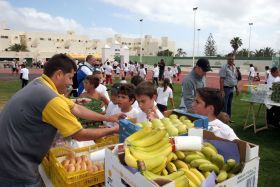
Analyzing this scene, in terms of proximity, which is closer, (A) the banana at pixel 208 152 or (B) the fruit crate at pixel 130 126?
(A) the banana at pixel 208 152

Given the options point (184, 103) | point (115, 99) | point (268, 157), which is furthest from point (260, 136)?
point (115, 99)

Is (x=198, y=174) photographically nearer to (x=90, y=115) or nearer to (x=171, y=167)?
(x=171, y=167)

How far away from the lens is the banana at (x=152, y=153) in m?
1.86

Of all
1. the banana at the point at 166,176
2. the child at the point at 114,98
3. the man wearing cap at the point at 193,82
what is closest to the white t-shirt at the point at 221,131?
the banana at the point at 166,176

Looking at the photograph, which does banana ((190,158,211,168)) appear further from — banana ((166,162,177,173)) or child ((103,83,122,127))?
child ((103,83,122,127))

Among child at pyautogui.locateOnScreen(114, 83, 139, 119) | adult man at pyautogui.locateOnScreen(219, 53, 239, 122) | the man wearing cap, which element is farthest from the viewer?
adult man at pyautogui.locateOnScreen(219, 53, 239, 122)

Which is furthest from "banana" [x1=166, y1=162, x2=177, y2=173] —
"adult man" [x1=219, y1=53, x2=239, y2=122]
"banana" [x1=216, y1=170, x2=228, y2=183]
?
"adult man" [x1=219, y1=53, x2=239, y2=122]

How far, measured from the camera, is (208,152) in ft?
6.85

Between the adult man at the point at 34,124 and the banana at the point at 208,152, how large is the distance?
1.00 m

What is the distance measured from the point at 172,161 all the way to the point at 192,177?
0.24m

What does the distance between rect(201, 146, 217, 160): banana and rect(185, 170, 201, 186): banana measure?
0.95 feet

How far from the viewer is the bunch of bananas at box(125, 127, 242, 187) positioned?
69.7 inches

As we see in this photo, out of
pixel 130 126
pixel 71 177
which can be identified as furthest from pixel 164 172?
pixel 71 177

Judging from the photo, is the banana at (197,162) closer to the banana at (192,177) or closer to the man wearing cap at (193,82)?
the banana at (192,177)
